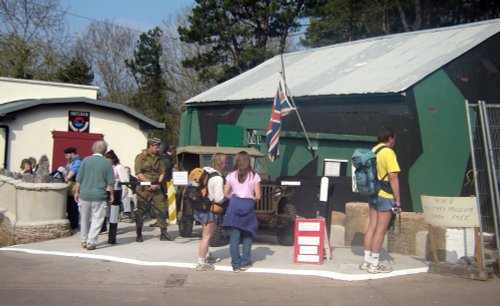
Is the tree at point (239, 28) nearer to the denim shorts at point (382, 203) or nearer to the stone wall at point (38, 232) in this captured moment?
the stone wall at point (38, 232)

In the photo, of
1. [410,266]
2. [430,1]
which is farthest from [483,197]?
[430,1]

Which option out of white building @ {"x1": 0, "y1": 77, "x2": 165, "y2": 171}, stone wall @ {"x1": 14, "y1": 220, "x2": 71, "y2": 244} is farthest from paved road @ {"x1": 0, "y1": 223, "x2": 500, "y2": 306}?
white building @ {"x1": 0, "y1": 77, "x2": 165, "y2": 171}

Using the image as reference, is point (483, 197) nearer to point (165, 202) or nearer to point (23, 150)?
point (165, 202)

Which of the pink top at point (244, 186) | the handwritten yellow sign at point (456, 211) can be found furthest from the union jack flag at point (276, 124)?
the handwritten yellow sign at point (456, 211)

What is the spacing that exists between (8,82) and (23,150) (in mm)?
4130

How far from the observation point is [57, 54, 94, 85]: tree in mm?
35969

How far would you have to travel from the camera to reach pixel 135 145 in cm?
1997

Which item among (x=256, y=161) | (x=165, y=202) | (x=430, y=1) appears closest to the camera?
(x=165, y=202)

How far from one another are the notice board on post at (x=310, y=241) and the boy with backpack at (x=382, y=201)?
0.76 m

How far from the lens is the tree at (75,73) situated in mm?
35969

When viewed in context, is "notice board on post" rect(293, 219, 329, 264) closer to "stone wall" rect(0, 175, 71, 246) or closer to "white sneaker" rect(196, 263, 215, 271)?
"white sneaker" rect(196, 263, 215, 271)

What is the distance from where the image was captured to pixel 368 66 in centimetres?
1562

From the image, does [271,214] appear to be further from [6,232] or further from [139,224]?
[6,232]

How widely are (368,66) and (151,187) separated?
797cm
